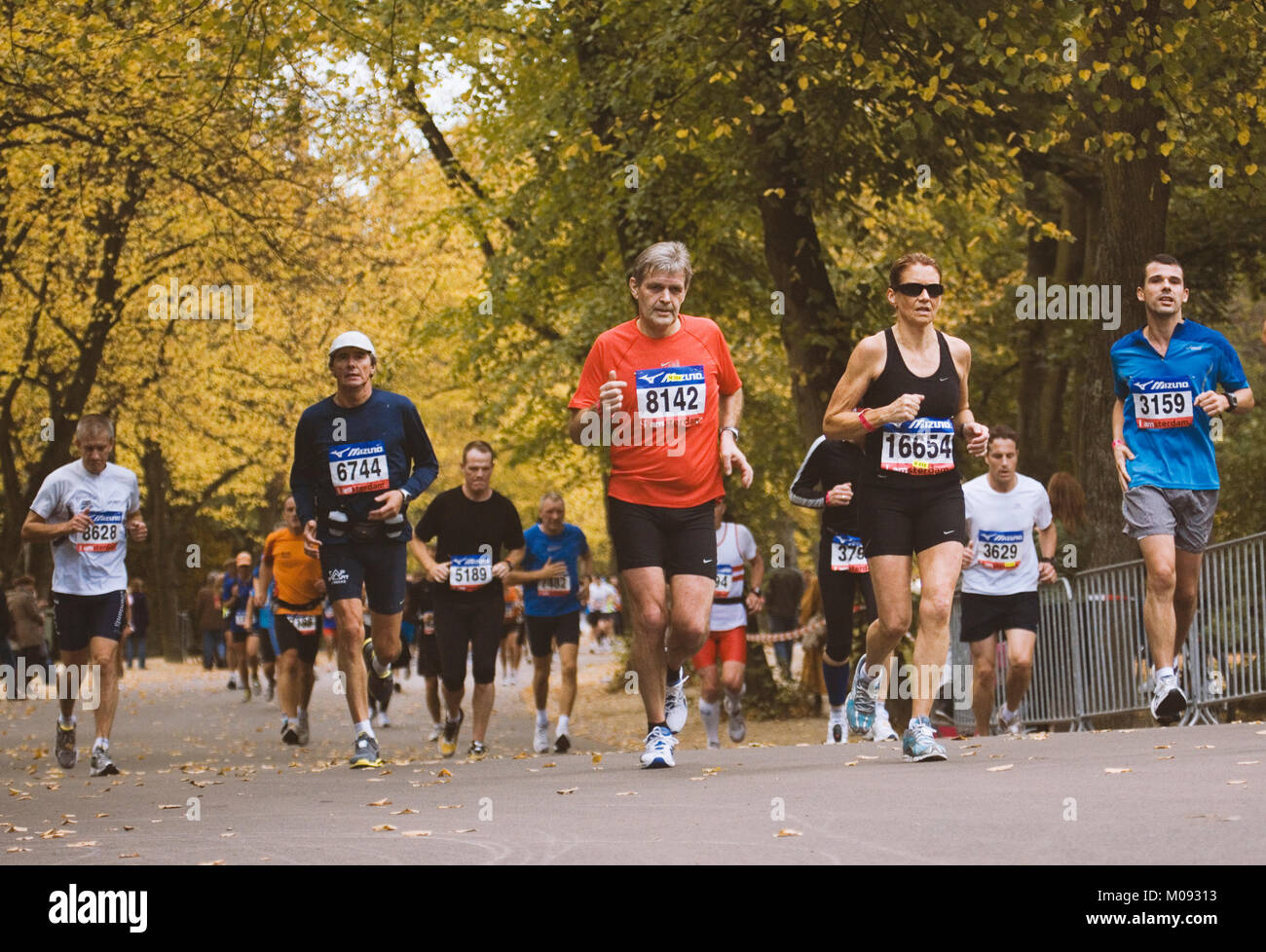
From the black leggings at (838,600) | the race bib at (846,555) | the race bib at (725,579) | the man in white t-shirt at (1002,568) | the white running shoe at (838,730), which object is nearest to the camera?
the race bib at (846,555)

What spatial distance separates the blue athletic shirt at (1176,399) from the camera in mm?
10281

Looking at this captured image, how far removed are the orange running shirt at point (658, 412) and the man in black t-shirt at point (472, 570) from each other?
4611 mm

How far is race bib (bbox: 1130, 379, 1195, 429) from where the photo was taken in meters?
10.3

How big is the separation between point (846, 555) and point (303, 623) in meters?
5.27

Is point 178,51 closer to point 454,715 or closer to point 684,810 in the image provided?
point 454,715

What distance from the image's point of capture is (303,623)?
15703 mm

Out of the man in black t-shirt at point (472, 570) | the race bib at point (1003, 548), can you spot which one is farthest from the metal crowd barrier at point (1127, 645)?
the man in black t-shirt at point (472, 570)

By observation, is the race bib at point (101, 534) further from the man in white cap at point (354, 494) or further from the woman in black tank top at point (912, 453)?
the woman in black tank top at point (912, 453)

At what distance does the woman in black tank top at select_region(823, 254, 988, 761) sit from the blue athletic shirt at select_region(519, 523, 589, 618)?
6496 millimetres

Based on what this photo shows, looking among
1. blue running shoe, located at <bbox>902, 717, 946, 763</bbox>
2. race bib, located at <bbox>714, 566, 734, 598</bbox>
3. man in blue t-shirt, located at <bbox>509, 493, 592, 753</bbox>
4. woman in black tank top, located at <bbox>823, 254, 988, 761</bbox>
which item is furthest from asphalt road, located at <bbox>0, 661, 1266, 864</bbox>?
man in blue t-shirt, located at <bbox>509, 493, 592, 753</bbox>

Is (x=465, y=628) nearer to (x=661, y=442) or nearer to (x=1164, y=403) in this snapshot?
(x=661, y=442)

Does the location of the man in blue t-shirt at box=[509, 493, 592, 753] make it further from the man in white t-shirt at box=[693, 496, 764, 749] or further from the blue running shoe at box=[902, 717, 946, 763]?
the blue running shoe at box=[902, 717, 946, 763]

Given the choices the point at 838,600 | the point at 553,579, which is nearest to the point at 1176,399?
the point at 838,600
